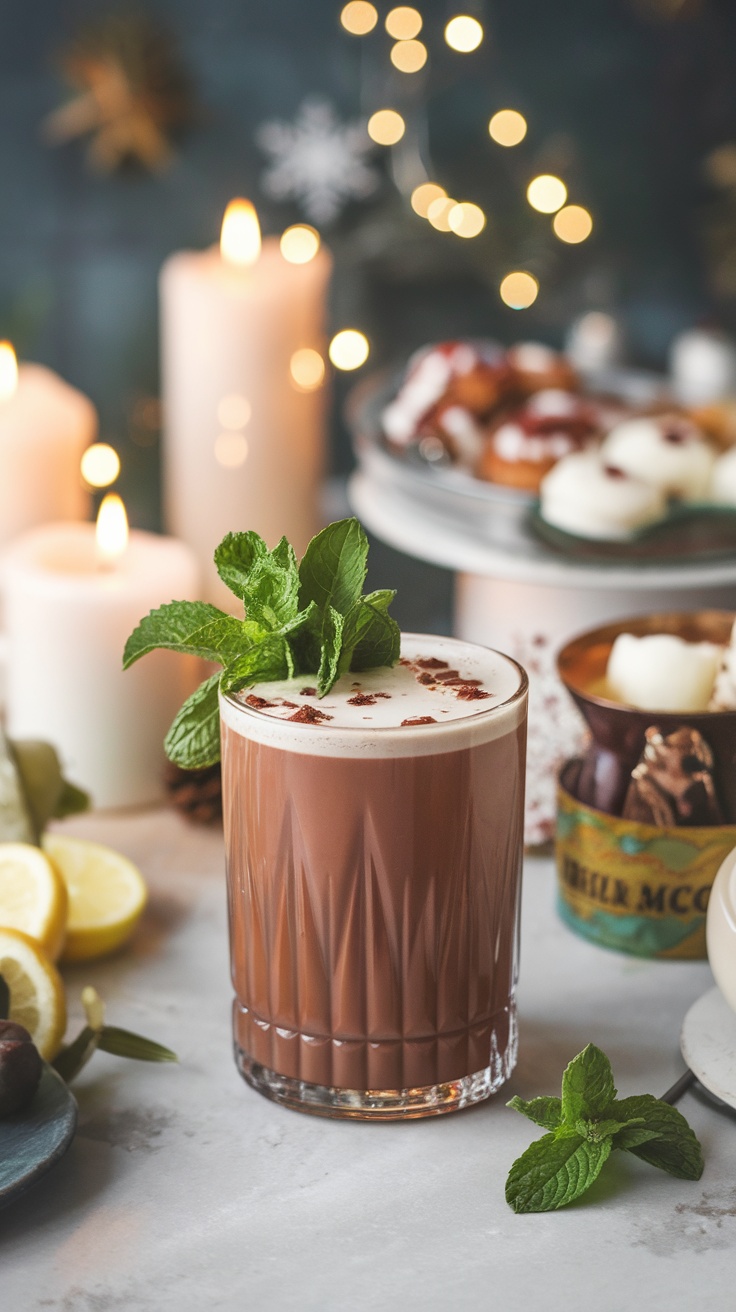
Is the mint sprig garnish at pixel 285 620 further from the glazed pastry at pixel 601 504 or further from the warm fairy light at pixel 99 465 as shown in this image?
the warm fairy light at pixel 99 465

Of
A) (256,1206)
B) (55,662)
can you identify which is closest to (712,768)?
(256,1206)

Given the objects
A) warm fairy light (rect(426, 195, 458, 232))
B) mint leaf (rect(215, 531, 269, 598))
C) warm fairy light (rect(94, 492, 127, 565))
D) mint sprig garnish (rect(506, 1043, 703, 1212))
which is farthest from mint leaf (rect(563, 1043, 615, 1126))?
warm fairy light (rect(426, 195, 458, 232))

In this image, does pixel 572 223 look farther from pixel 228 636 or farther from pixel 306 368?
pixel 228 636

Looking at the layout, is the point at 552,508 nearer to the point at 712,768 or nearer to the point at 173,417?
the point at 712,768

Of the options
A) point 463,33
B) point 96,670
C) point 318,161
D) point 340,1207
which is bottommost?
point 340,1207

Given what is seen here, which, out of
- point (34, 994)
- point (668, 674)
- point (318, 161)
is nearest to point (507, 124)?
point (318, 161)

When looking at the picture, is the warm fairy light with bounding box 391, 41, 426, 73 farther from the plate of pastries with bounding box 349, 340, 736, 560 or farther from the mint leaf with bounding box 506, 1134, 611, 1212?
the mint leaf with bounding box 506, 1134, 611, 1212
